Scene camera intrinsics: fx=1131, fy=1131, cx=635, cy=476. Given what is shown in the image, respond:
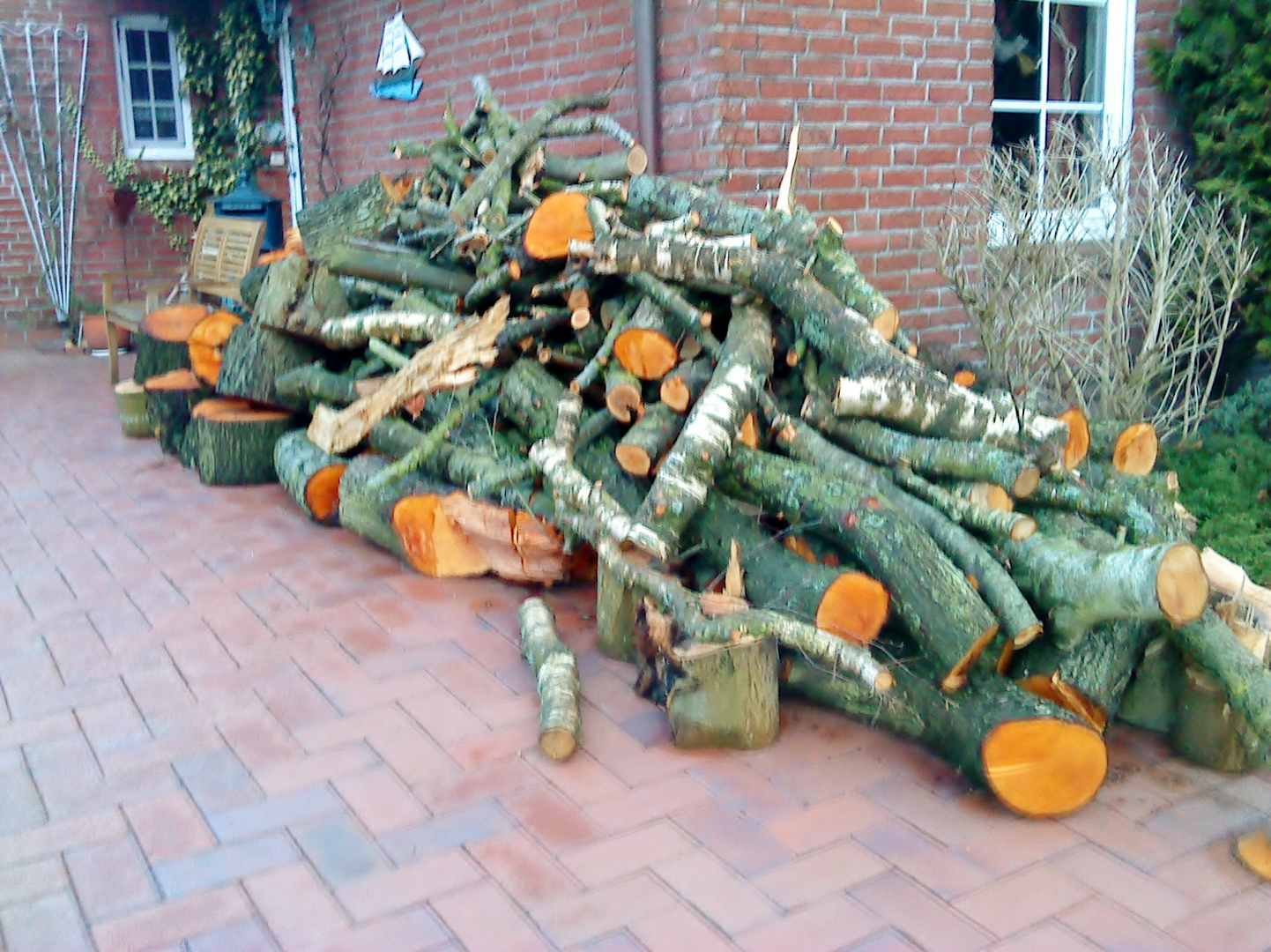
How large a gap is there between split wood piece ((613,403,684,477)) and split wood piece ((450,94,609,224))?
2074 mm

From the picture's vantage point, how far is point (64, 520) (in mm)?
5172

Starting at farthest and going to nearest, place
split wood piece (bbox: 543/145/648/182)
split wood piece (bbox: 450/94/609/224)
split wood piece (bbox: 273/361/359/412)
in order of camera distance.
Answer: split wood piece (bbox: 450/94/609/224) → split wood piece (bbox: 273/361/359/412) → split wood piece (bbox: 543/145/648/182)

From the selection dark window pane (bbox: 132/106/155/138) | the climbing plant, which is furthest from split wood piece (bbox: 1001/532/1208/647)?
dark window pane (bbox: 132/106/155/138)

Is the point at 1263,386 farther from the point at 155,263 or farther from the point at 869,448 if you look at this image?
the point at 155,263

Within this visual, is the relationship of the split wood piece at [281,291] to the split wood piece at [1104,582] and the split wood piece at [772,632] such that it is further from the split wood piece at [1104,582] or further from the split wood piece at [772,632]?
the split wood piece at [1104,582]

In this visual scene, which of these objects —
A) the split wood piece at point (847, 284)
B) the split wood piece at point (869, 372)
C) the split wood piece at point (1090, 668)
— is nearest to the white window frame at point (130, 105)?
the split wood piece at point (869, 372)

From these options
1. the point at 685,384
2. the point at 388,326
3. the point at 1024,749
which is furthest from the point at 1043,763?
the point at 388,326

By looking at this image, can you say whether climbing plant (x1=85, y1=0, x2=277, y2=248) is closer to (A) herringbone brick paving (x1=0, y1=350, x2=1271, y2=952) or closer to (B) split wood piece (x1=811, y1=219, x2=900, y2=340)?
(A) herringbone brick paving (x1=0, y1=350, x2=1271, y2=952)

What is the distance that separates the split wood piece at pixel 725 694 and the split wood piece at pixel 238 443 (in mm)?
3238

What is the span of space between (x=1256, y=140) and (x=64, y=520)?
6161mm

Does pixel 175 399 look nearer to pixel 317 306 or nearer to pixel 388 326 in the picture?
pixel 317 306

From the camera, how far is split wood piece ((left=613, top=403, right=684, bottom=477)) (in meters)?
3.60

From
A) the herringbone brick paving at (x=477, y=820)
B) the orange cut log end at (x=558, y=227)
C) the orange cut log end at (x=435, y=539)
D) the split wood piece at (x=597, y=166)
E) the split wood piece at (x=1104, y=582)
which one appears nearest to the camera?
the herringbone brick paving at (x=477, y=820)

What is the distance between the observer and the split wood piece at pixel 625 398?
12.6 feet
